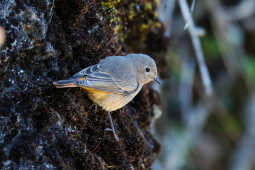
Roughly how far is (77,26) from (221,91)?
18.3ft

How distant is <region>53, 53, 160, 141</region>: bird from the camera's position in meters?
3.85

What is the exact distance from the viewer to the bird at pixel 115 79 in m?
3.85

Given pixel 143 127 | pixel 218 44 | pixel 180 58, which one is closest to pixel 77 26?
pixel 143 127

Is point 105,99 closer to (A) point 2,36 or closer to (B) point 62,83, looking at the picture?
(B) point 62,83

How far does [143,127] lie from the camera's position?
471cm

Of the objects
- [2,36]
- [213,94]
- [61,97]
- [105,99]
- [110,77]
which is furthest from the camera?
[213,94]

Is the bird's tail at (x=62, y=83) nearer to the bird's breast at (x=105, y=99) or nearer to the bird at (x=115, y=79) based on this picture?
the bird at (x=115, y=79)

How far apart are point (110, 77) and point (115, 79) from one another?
0.29ft

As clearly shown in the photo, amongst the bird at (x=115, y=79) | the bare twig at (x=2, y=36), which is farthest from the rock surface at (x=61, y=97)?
the bird at (x=115, y=79)

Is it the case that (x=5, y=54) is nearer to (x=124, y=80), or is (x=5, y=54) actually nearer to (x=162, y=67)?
(x=124, y=80)

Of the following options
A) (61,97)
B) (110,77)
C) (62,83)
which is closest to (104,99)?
(110,77)

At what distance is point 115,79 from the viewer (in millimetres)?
4293

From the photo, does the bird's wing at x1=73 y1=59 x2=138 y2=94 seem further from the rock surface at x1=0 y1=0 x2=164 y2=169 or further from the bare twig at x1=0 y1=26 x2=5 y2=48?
the bare twig at x1=0 y1=26 x2=5 y2=48

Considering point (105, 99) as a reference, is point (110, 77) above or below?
above
